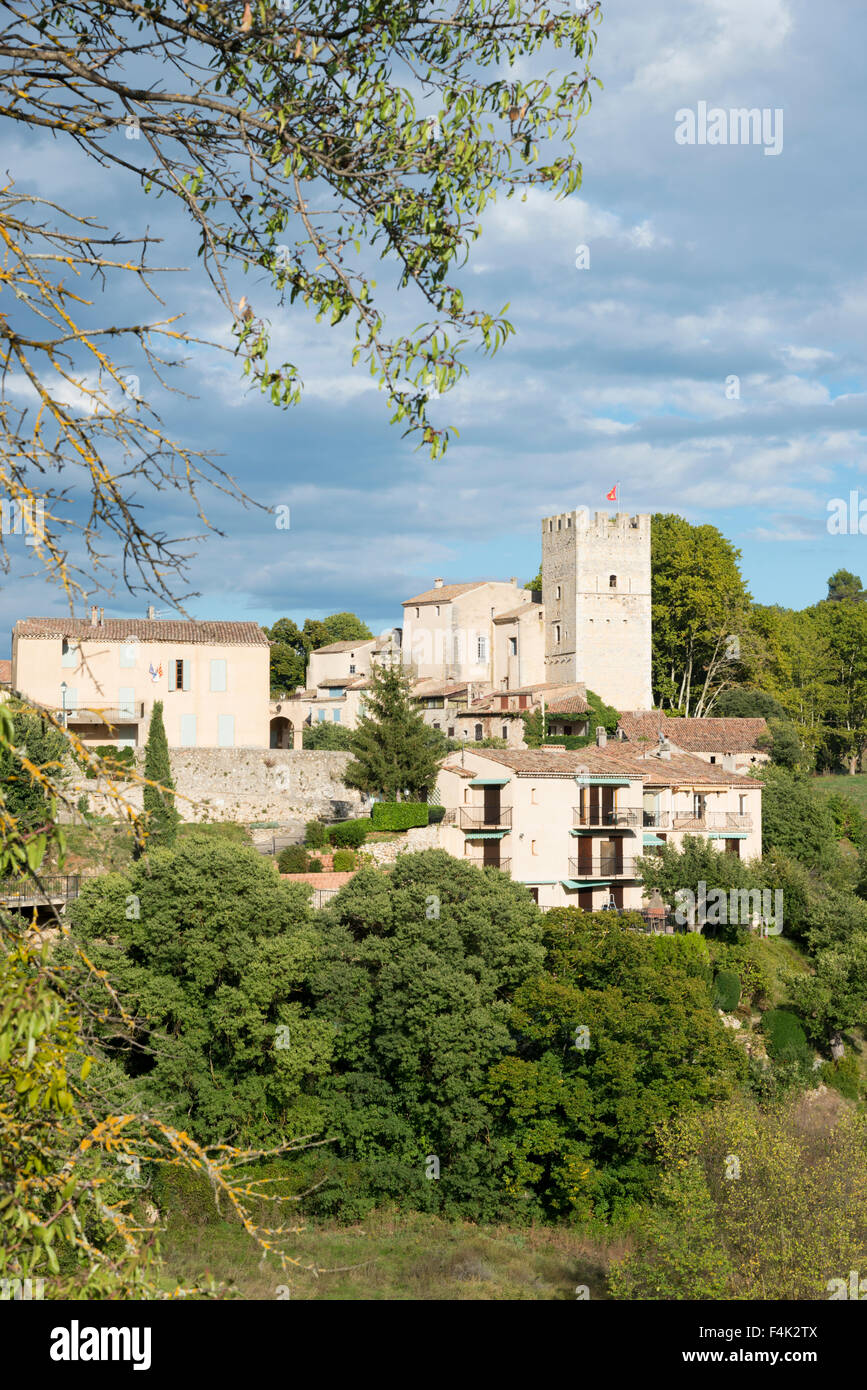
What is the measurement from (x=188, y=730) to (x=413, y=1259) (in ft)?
74.4

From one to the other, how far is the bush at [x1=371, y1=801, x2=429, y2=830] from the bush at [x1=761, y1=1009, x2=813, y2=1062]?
401 inches

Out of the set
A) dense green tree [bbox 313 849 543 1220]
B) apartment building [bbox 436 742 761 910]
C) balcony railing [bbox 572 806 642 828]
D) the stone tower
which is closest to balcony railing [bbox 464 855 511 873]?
apartment building [bbox 436 742 761 910]

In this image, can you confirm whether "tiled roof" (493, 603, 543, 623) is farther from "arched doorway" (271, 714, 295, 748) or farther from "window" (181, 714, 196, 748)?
"window" (181, 714, 196, 748)

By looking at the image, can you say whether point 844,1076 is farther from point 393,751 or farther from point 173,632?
point 173,632

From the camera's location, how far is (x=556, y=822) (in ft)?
104

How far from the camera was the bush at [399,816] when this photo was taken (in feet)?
104

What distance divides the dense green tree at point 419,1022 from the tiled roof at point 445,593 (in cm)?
3247

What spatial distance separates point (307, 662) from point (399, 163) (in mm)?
65642

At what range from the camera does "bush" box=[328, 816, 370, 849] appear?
3161cm

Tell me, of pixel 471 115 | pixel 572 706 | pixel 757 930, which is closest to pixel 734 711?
pixel 572 706

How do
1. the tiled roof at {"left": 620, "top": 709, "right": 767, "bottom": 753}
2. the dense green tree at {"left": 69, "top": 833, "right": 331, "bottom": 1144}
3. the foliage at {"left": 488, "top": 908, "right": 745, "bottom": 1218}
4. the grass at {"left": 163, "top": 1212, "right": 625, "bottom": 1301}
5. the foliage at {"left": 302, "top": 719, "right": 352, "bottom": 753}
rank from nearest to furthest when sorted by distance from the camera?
the grass at {"left": 163, "top": 1212, "right": 625, "bottom": 1301} < the dense green tree at {"left": 69, "top": 833, "right": 331, "bottom": 1144} < the foliage at {"left": 488, "top": 908, "right": 745, "bottom": 1218} < the tiled roof at {"left": 620, "top": 709, "right": 767, "bottom": 753} < the foliage at {"left": 302, "top": 719, "right": 352, "bottom": 753}

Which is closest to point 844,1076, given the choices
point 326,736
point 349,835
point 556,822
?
point 556,822

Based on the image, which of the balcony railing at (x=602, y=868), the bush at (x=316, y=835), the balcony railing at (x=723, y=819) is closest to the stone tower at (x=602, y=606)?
the balcony railing at (x=723, y=819)
